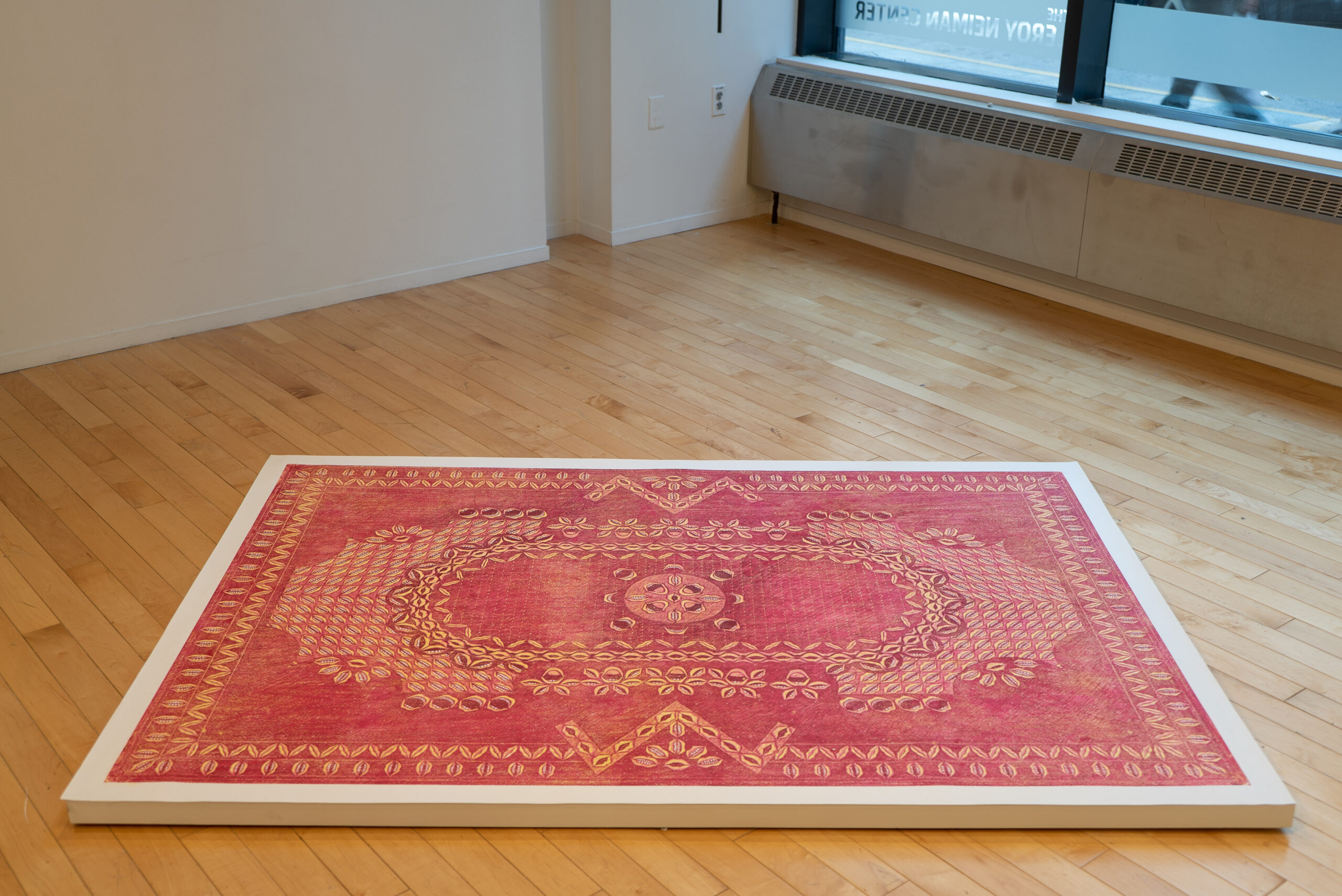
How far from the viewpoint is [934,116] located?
4871mm

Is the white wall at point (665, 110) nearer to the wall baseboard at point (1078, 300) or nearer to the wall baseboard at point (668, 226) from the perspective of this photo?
the wall baseboard at point (668, 226)

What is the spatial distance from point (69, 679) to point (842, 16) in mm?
4472

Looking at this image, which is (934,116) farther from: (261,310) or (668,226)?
(261,310)

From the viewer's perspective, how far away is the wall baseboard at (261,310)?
4.00 meters

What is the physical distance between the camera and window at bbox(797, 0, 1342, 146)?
13.0ft

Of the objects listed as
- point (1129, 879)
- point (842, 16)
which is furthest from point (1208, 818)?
point (842, 16)

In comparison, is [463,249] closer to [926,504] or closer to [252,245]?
[252,245]

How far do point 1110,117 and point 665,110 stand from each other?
6.19 feet

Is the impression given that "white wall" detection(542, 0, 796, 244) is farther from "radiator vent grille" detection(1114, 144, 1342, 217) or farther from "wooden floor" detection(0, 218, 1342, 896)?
"radiator vent grille" detection(1114, 144, 1342, 217)

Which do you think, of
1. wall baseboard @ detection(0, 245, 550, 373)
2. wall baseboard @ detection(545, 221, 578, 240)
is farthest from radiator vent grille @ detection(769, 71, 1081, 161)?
wall baseboard @ detection(0, 245, 550, 373)

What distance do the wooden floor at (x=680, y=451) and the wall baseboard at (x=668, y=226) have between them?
0.25 feet

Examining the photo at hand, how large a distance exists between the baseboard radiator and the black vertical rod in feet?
0.51

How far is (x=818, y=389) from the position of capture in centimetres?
390

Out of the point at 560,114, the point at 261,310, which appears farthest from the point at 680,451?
the point at 560,114
